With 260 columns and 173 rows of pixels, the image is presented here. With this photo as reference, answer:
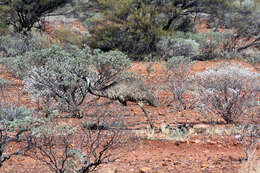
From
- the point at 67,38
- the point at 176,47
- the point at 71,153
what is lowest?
the point at 176,47

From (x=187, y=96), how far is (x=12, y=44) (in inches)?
336

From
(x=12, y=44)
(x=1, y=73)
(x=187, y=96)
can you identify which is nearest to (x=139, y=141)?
(x=187, y=96)

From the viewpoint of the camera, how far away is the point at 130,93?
25.1 ft

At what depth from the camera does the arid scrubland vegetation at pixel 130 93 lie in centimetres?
548

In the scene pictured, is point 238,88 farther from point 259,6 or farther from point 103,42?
point 259,6

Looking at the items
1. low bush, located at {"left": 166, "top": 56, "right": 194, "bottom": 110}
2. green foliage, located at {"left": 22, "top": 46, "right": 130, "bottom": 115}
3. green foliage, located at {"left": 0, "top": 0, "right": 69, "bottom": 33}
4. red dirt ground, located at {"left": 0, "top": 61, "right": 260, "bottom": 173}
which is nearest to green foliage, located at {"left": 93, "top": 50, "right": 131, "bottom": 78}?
green foliage, located at {"left": 22, "top": 46, "right": 130, "bottom": 115}

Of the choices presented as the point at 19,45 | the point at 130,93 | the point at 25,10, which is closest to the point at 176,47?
the point at 19,45

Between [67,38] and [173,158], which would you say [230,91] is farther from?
[67,38]

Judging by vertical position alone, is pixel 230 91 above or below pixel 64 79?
below

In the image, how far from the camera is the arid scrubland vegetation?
5484 millimetres

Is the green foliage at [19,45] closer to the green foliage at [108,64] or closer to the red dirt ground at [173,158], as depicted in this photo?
the green foliage at [108,64]

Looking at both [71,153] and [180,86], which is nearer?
[71,153]

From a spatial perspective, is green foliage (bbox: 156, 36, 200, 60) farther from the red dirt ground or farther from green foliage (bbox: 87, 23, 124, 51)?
the red dirt ground

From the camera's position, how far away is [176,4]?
18.1 meters
